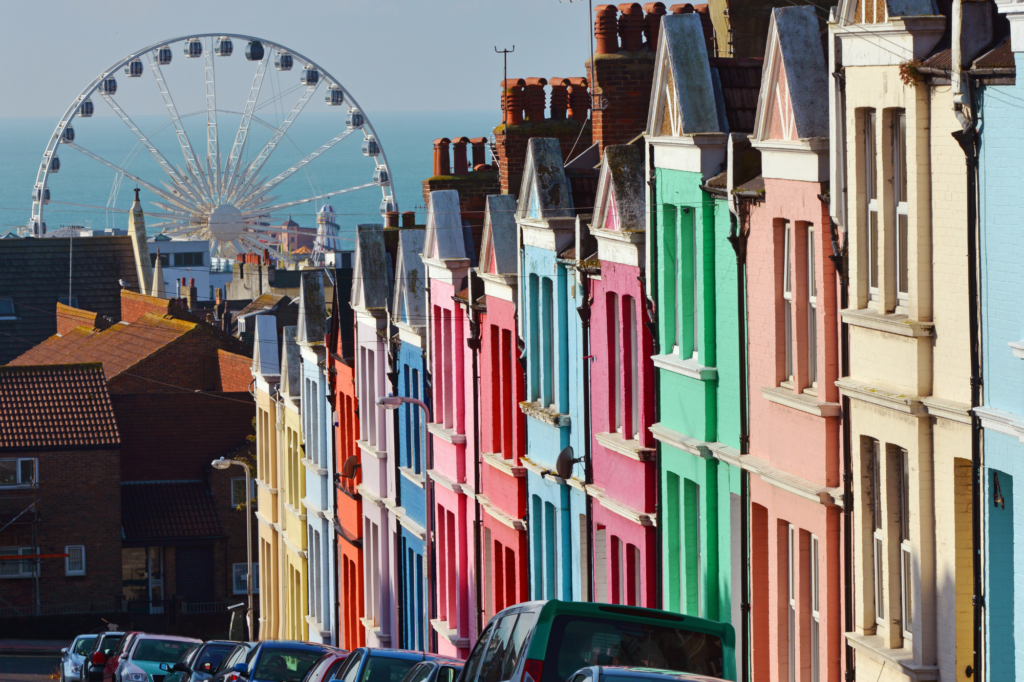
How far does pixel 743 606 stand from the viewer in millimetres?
17500

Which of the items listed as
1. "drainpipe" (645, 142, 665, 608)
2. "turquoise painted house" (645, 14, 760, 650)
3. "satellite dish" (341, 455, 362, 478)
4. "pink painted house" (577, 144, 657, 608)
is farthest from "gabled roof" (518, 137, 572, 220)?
"satellite dish" (341, 455, 362, 478)

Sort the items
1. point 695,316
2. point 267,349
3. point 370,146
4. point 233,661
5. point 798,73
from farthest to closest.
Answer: point 370,146, point 267,349, point 233,661, point 695,316, point 798,73

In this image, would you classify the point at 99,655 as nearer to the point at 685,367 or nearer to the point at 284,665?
the point at 284,665

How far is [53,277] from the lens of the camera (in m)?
92.9

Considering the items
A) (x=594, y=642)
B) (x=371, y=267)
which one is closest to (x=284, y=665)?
(x=594, y=642)

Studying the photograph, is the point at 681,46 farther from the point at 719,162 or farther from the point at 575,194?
the point at 575,194

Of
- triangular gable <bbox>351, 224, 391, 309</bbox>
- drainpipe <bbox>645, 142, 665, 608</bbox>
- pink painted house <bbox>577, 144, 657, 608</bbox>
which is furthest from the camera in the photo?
triangular gable <bbox>351, 224, 391, 309</bbox>

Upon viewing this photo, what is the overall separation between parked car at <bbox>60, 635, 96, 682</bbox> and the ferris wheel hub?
6344 cm

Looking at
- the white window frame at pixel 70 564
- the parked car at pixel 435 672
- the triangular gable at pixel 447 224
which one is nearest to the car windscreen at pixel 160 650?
the triangular gable at pixel 447 224

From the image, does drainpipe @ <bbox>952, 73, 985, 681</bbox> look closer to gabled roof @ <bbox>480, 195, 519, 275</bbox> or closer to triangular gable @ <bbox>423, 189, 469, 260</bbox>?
gabled roof @ <bbox>480, 195, 519, 275</bbox>

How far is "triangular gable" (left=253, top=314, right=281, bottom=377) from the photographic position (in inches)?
1745

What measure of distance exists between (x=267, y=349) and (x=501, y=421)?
63.2 feet

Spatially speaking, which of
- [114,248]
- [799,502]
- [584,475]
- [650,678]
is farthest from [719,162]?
[114,248]

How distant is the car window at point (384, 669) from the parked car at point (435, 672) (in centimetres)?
84
